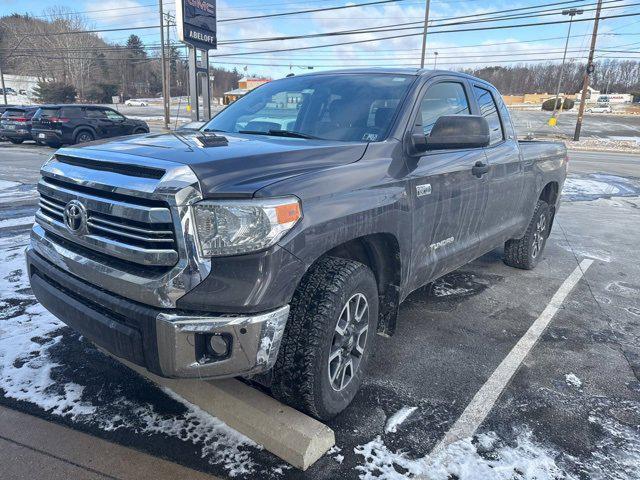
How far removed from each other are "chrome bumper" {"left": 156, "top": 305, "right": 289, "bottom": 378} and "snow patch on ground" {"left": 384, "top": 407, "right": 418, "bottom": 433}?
2.91ft

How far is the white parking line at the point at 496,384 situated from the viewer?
2535 mm

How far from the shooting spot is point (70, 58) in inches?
2645

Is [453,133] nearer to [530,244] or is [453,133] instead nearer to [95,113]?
[530,244]

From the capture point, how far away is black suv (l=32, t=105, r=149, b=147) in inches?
656

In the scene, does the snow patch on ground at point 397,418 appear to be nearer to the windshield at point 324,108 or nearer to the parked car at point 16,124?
the windshield at point 324,108

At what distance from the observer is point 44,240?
261 cm

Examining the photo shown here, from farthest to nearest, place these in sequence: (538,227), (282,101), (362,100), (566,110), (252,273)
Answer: (566,110) < (538,227) < (282,101) < (362,100) < (252,273)

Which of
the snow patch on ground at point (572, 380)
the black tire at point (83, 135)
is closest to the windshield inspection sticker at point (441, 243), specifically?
the snow patch on ground at point (572, 380)

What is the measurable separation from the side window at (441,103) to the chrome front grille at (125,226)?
1.87 meters

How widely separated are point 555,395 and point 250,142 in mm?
2383

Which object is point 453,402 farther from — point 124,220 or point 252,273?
point 124,220

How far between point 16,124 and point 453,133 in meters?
20.4

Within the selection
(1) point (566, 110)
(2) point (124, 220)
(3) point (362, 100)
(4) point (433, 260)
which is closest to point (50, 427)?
(2) point (124, 220)

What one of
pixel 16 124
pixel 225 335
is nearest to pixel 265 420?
pixel 225 335
